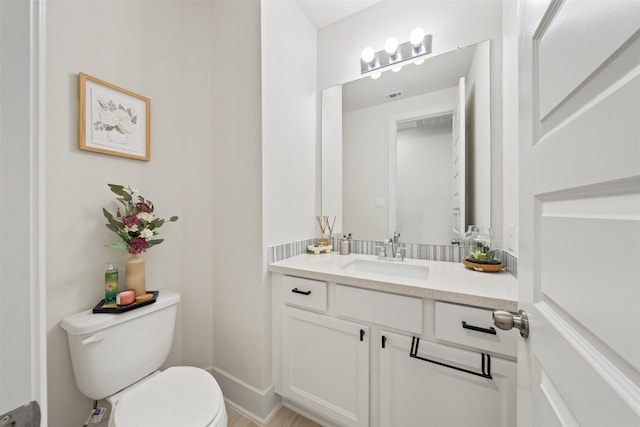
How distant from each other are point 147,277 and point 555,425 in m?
1.66

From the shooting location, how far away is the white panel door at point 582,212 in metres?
0.27

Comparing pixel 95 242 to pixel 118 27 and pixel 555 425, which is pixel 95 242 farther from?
pixel 555 425

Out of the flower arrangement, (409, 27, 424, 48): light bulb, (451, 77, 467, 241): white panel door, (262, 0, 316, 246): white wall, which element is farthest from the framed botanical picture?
(451, 77, 467, 241): white panel door

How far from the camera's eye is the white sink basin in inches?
53.1

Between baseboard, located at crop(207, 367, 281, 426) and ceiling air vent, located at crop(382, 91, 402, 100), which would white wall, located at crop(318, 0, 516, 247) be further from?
baseboard, located at crop(207, 367, 281, 426)

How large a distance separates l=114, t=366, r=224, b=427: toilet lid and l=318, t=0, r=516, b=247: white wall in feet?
5.11

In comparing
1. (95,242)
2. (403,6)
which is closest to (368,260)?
(95,242)

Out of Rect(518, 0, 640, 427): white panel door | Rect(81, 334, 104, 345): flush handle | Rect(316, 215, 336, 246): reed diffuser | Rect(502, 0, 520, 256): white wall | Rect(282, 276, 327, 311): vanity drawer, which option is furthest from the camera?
Rect(316, 215, 336, 246): reed diffuser

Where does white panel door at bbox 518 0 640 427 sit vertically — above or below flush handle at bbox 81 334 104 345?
above

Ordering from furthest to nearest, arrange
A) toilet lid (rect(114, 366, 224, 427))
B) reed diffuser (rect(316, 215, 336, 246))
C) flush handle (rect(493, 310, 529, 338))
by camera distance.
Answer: reed diffuser (rect(316, 215, 336, 246)) → toilet lid (rect(114, 366, 224, 427)) → flush handle (rect(493, 310, 529, 338))

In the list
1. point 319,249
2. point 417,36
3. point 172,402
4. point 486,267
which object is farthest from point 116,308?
point 417,36

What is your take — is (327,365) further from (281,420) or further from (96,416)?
(96,416)

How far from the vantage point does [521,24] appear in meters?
0.61

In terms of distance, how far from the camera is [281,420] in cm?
133
